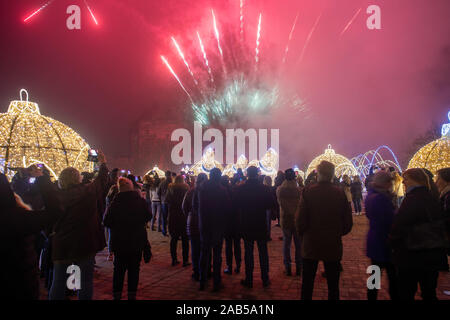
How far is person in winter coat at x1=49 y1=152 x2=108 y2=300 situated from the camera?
3566 mm

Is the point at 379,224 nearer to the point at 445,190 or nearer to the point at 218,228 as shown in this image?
the point at 445,190

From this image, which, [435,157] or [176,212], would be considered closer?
[176,212]

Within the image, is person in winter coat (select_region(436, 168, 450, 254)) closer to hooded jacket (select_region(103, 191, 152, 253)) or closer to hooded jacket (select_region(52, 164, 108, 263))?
hooded jacket (select_region(103, 191, 152, 253))

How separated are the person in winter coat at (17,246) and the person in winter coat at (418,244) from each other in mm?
3682

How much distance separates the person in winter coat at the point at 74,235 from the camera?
11.7 ft

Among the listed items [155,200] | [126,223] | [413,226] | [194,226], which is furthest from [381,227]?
[155,200]

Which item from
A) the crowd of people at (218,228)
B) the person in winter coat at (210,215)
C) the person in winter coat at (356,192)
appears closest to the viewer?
the crowd of people at (218,228)

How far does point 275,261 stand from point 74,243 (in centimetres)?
475

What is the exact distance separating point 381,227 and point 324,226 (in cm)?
84

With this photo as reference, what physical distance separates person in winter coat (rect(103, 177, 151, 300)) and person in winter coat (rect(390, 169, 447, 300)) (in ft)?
11.1

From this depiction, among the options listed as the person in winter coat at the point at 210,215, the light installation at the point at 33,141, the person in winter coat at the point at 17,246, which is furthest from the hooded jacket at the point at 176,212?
the light installation at the point at 33,141

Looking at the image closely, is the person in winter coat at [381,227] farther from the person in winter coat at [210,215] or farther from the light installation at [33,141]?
the light installation at [33,141]

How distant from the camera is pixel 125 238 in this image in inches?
164

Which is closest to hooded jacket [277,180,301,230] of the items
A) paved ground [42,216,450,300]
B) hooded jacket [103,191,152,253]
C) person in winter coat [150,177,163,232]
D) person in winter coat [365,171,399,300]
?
paved ground [42,216,450,300]
